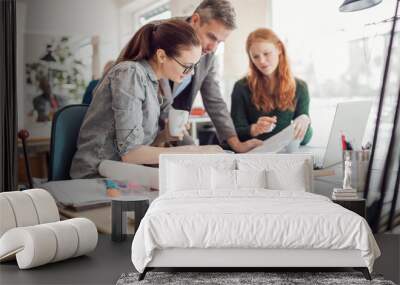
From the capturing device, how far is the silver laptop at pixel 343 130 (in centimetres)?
611

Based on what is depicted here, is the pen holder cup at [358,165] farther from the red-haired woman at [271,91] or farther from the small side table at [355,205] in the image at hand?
the small side table at [355,205]

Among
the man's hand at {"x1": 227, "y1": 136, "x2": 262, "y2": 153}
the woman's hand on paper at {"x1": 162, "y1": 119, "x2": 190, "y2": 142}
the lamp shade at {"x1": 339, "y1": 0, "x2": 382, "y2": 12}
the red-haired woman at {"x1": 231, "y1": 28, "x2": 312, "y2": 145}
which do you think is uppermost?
the lamp shade at {"x1": 339, "y1": 0, "x2": 382, "y2": 12}

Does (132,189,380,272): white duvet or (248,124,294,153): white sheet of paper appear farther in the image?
(248,124,294,153): white sheet of paper

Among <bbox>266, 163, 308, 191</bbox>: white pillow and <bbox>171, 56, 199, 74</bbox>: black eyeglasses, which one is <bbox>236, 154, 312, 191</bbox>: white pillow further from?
<bbox>171, 56, 199, 74</bbox>: black eyeglasses

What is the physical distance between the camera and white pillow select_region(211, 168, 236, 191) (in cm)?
548

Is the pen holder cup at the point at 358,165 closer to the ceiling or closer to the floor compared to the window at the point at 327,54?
closer to the floor

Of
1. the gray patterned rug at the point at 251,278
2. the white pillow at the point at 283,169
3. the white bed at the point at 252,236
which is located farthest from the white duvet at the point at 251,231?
the white pillow at the point at 283,169

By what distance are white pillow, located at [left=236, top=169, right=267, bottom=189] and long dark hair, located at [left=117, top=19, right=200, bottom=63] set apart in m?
1.42

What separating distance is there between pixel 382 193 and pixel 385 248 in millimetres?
815

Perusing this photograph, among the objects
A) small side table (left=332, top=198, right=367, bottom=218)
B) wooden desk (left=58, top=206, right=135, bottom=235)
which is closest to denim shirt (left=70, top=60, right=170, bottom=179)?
wooden desk (left=58, top=206, right=135, bottom=235)

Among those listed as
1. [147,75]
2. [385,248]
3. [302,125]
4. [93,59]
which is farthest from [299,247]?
[93,59]

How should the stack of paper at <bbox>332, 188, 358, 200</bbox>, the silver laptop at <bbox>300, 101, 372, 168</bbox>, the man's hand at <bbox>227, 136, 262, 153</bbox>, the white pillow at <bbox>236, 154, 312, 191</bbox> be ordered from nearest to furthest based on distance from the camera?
the white pillow at <bbox>236, 154, 312, 191</bbox> → the stack of paper at <bbox>332, 188, 358, 200</bbox> → the silver laptop at <bbox>300, 101, 372, 168</bbox> → the man's hand at <bbox>227, 136, 262, 153</bbox>

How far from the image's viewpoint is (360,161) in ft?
20.3

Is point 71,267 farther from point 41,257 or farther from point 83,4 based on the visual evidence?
point 83,4
